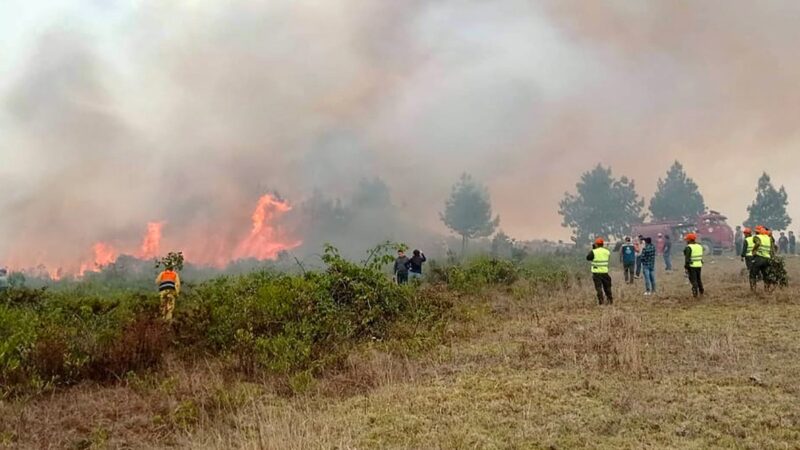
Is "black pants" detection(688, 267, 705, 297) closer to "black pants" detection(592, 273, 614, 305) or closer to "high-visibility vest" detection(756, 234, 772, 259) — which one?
"high-visibility vest" detection(756, 234, 772, 259)

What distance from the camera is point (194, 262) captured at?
37.4 metres

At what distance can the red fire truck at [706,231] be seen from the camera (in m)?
37.6

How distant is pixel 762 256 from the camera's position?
14844mm

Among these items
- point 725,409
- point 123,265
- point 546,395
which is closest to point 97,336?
point 546,395

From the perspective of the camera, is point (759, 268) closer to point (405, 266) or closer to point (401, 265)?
point (405, 266)

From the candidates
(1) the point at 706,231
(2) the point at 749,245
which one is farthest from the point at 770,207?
(2) the point at 749,245

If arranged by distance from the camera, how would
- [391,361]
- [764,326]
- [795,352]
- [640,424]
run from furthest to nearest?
[764,326] < [391,361] < [795,352] < [640,424]

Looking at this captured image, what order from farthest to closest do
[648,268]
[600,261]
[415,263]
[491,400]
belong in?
[415,263], [648,268], [600,261], [491,400]

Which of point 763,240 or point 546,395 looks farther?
point 763,240

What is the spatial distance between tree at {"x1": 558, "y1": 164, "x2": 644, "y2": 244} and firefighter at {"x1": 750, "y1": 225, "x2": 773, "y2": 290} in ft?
156

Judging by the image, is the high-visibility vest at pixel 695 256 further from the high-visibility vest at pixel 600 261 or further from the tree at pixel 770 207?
the tree at pixel 770 207

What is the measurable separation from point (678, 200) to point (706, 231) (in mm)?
27054

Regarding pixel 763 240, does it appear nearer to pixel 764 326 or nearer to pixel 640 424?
pixel 764 326

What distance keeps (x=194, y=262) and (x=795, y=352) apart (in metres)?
34.5
